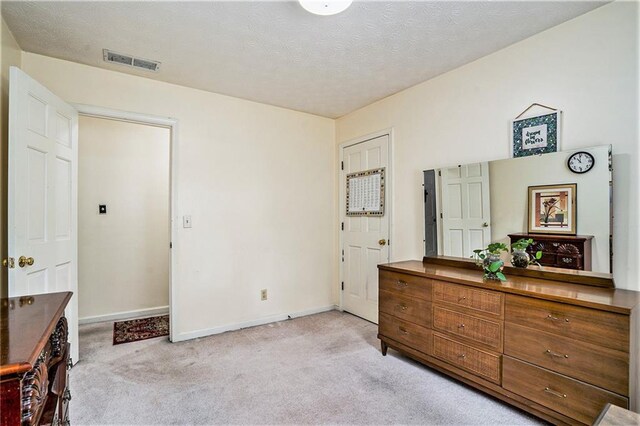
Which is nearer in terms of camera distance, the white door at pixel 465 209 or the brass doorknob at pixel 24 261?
the brass doorknob at pixel 24 261

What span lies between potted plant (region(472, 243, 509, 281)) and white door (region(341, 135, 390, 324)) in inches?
45.2

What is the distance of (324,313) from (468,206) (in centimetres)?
217

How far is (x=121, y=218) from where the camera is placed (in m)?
3.77

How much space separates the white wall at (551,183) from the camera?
1894 millimetres

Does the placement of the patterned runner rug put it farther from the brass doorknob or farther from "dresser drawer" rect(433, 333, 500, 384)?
"dresser drawer" rect(433, 333, 500, 384)

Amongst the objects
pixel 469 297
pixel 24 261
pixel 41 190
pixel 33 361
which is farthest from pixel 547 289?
pixel 41 190

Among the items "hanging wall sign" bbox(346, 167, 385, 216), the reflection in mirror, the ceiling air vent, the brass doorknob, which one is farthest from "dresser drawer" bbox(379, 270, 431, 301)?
the ceiling air vent

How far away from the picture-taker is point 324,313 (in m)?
3.91

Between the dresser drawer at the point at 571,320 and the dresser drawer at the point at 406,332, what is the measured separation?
0.66 meters

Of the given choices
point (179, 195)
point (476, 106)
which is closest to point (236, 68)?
point (179, 195)

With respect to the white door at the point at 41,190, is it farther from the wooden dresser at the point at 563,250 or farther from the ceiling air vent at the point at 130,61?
the wooden dresser at the point at 563,250

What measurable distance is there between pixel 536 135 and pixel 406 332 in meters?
1.73

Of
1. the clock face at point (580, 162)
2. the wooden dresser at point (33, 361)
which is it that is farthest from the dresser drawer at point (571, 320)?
→ the wooden dresser at point (33, 361)

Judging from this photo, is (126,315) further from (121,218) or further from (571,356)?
(571,356)
